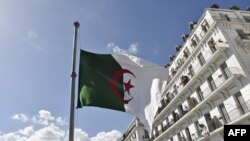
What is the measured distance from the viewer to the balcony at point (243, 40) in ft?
90.8

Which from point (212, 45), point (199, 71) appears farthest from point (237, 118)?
point (212, 45)

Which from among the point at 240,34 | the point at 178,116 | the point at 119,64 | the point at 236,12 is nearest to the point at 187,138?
the point at 178,116

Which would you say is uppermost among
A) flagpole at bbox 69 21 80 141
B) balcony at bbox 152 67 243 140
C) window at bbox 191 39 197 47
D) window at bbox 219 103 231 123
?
window at bbox 191 39 197 47

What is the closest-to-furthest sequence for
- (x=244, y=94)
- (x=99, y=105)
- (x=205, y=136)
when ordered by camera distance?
1. (x=99, y=105)
2. (x=244, y=94)
3. (x=205, y=136)

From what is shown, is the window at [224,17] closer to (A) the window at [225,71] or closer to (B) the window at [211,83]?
(A) the window at [225,71]

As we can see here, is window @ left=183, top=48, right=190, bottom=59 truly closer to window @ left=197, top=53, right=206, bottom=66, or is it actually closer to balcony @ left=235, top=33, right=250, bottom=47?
window @ left=197, top=53, right=206, bottom=66

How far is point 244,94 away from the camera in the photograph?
2514 centimetres

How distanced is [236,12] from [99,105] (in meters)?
28.7

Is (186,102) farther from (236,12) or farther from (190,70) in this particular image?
(236,12)

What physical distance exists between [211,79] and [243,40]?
17.9ft

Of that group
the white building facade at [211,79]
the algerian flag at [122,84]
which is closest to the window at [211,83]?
the white building facade at [211,79]

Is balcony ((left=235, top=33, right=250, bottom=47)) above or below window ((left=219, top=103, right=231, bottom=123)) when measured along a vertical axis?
above

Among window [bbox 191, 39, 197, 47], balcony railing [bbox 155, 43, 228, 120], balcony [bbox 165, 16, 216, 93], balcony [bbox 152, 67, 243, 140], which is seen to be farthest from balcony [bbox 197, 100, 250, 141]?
window [bbox 191, 39, 197, 47]

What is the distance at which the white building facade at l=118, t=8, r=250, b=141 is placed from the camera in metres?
26.4
